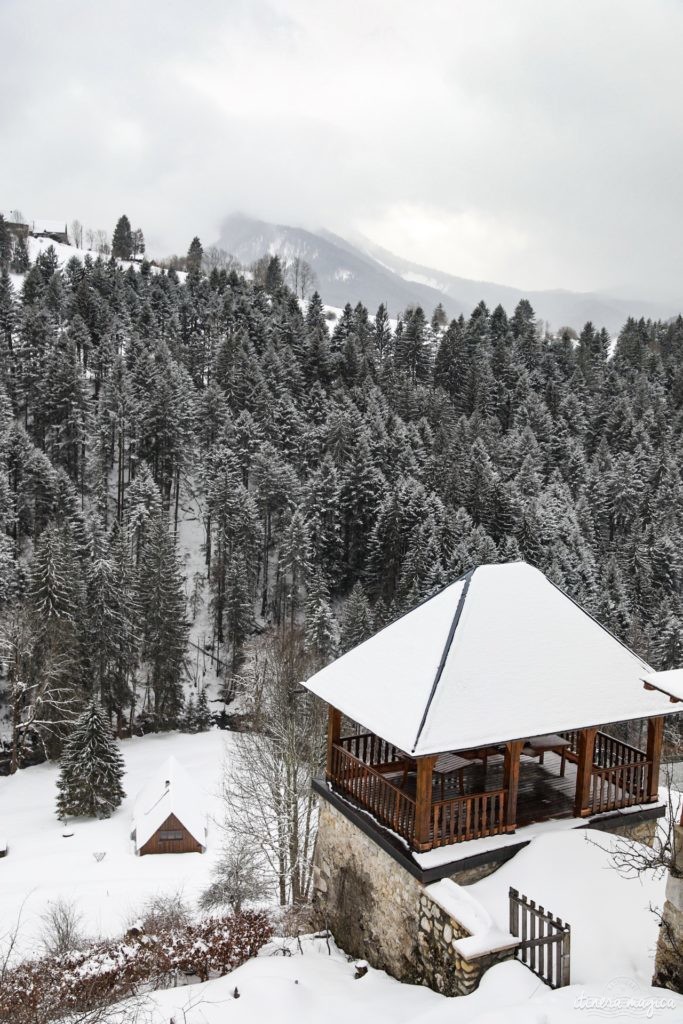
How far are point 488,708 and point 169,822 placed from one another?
72.7 ft

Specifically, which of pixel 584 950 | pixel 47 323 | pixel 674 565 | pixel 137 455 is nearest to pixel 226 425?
pixel 137 455

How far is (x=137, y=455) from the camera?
5644cm

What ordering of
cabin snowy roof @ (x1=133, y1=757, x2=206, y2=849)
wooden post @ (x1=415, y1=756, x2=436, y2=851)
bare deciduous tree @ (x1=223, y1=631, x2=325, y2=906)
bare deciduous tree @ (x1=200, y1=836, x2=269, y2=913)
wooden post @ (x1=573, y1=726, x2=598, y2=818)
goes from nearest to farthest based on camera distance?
wooden post @ (x1=415, y1=756, x2=436, y2=851)
wooden post @ (x1=573, y1=726, x2=598, y2=818)
bare deciduous tree @ (x1=223, y1=631, x2=325, y2=906)
bare deciduous tree @ (x1=200, y1=836, x2=269, y2=913)
cabin snowy roof @ (x1=133, y1=757, x2=206, y2=849)

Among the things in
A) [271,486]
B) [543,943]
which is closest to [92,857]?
[543,943]

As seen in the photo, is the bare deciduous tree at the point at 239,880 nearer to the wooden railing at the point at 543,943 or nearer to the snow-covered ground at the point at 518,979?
the snow-covered ground at the point at 518,979

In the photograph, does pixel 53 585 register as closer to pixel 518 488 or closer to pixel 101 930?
pixel 101 930

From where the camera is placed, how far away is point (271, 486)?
174ft

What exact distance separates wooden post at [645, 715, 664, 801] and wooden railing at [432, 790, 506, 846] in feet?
9.21

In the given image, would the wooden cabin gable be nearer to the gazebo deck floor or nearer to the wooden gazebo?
the wooden gazebo

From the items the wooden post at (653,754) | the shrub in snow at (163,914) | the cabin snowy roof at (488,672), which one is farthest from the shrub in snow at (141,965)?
the wooden post at (653,754)

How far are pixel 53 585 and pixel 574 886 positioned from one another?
33179mm

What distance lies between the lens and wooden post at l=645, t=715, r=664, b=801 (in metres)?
10.9

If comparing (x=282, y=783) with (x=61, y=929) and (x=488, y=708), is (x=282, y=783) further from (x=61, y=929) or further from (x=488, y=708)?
(x=488, y=708)

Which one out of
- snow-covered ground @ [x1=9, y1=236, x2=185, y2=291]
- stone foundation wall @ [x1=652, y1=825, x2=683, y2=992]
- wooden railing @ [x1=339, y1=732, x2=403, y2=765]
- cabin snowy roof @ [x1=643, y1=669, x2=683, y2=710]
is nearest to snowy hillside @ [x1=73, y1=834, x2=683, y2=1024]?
stone foundation wall @ [x1=652, y1=825, x2=683, y2=992]
